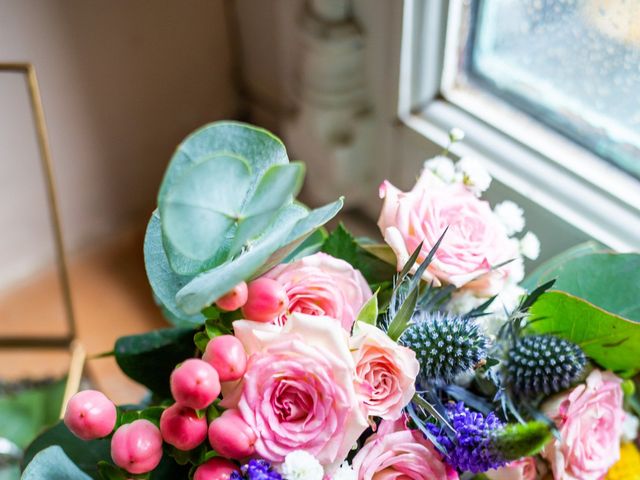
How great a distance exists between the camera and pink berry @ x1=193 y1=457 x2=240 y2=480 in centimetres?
44

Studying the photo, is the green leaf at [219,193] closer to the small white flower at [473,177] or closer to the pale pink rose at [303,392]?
the pale pink rose at [303,392]

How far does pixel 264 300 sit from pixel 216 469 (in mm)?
101

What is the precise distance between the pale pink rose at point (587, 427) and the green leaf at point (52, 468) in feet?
1.02

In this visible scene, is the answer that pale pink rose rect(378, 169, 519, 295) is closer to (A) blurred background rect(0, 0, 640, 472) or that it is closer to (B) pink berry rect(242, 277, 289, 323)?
(B) pink berry rect(242, 277, 289, 323)

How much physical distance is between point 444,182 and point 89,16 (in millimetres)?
555

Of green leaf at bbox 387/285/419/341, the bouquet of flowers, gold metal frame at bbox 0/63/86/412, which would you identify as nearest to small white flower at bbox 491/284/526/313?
the bouquet of flowers

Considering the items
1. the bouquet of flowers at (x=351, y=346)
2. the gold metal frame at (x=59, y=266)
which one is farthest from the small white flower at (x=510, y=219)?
the gold metal frame at (x=59, y=266)

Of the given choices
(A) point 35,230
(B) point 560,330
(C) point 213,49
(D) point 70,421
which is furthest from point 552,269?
(A) point 35,230

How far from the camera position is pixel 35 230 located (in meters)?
1.05

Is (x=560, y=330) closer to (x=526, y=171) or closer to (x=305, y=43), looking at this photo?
(x=526, y=171)

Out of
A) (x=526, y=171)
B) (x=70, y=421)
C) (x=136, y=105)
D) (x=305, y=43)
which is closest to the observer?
(x=70, y=421)

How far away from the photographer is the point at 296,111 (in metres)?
0.98

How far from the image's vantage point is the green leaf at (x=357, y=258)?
553 mm

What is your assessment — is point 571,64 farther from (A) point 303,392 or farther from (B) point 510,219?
(A) point 303,392
